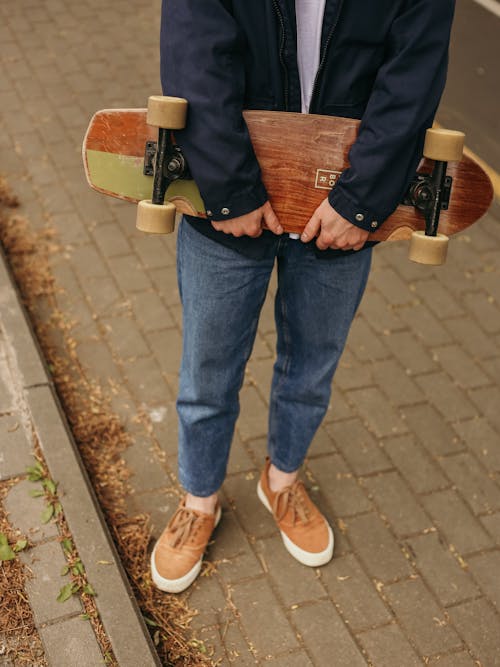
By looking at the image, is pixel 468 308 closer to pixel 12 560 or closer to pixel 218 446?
pixel 218 446

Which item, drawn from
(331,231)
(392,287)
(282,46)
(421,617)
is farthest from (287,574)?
(392,287)

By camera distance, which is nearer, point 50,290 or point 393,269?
point 50,290

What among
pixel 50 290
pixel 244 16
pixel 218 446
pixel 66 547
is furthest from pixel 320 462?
pixel 244 16

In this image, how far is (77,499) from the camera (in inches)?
116

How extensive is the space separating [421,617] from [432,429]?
0.96 meters

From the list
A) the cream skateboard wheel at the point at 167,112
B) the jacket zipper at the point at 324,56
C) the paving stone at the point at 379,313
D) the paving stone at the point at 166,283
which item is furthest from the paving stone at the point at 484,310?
the cream skateboard wheel at the point at 167,112

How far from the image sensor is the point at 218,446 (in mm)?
2688

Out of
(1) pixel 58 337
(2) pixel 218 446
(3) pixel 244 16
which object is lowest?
(1) pixel 58 337

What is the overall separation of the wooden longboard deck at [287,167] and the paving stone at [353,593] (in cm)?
134

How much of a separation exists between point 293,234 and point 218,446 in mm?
832

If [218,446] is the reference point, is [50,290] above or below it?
below

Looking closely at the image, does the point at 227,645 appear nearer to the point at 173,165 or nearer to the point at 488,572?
the point at 488,572

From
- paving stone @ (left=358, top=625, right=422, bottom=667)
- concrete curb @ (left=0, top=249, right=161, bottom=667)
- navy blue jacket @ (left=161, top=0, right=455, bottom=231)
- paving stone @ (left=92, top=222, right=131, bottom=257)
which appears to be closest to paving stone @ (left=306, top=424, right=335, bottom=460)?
paving stone @ (left=358, top=625, right=422, bottom=667)

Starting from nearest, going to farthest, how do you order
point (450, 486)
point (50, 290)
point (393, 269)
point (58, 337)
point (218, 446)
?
point (218, 446), point (450, 486), point (58, 337), point (50, 290), point (393, 269)
